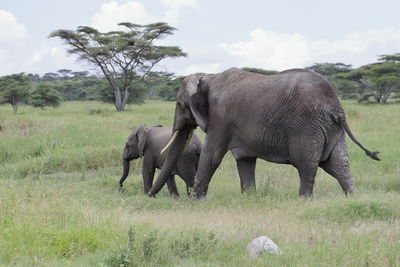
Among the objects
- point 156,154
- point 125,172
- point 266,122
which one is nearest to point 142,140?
point 156,154

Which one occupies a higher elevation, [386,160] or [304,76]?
[304,76]

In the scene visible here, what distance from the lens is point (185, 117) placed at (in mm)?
8953

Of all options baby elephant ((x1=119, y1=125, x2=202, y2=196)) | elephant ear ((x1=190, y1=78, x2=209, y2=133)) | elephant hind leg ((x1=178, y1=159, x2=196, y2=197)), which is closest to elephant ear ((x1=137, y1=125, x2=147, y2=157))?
baby elephant ((x1=119, y1=125, x2=202, y2=196))

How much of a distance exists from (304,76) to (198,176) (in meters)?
2.25

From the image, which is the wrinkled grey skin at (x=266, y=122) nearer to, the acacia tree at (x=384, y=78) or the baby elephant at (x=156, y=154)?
the baby elephant at (x=156, y=154)

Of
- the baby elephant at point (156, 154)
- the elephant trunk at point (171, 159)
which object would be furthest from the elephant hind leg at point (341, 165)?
the baby elephant at point (156, 154)

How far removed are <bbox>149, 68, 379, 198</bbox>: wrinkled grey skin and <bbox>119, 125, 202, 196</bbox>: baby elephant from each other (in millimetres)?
573

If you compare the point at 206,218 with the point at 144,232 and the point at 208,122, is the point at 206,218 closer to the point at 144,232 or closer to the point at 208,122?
the point at 144,232

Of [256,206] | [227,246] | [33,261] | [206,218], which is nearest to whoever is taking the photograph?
[33,261]

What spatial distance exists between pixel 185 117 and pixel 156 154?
139 cm

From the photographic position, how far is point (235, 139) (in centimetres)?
836

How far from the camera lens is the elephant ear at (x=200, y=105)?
8.55 meters

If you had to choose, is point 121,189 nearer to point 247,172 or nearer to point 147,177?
point 147,177

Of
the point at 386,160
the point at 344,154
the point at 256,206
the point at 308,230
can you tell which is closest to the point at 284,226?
the point at 308,230
